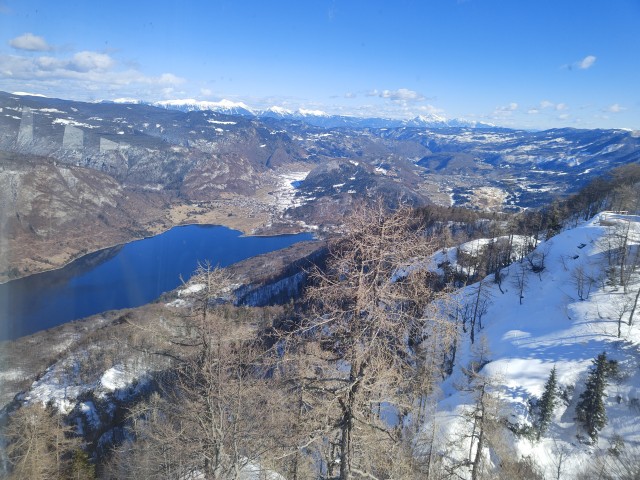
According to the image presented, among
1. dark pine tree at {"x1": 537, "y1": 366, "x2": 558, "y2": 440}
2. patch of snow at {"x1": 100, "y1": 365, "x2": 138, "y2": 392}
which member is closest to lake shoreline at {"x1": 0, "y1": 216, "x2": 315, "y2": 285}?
patch of snow at {"x1": 100, "y1": 365, "x2": 138, "y2": 392}

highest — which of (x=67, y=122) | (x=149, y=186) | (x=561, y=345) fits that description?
(x=67, y=122)

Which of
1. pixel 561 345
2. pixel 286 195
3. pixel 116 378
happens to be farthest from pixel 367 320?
pixel 286 195

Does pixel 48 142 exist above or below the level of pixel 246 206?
above

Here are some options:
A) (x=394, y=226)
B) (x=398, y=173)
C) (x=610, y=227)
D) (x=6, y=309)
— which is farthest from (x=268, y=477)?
(x=398, y=173)

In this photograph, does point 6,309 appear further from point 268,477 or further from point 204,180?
point 204,180

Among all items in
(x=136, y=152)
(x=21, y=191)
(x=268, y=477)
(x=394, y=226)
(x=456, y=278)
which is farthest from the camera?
(x=136, y=152)

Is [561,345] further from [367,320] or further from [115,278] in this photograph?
[115,278]

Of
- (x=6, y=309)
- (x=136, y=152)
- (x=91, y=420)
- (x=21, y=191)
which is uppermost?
(x=136, y=152)

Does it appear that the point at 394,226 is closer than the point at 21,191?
Yes

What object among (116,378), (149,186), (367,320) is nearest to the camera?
(367,320)
